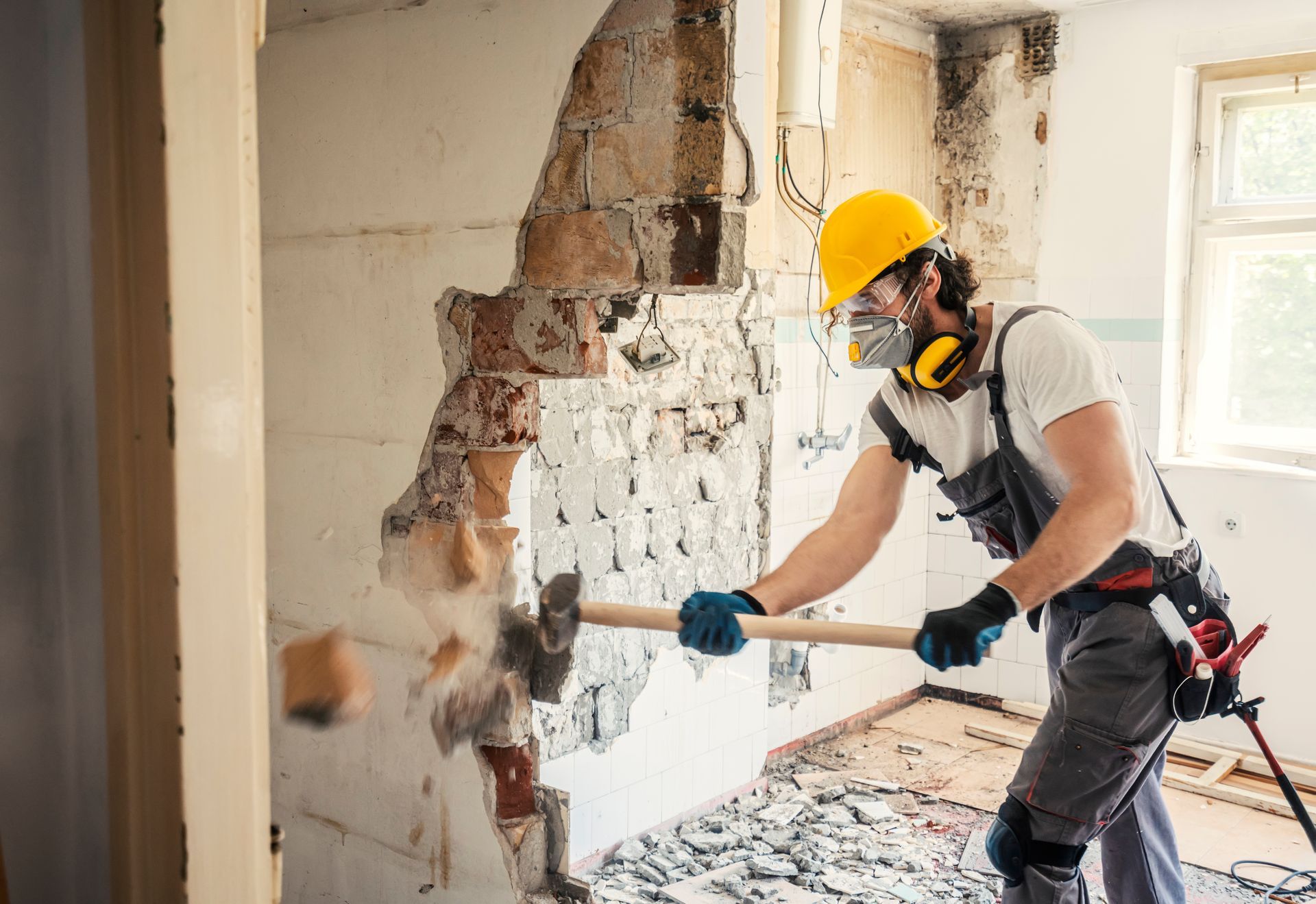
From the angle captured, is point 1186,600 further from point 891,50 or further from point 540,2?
point 891,50

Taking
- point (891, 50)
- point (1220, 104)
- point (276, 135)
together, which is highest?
point (891, 50)

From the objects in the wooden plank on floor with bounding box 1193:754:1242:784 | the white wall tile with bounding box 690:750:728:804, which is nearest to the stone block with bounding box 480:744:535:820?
the white wall tile with bounding box 690:750:728:804

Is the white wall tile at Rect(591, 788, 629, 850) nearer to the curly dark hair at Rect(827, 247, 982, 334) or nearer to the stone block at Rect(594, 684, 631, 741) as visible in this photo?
the stone block at Rect(594, 684, 631, 741)

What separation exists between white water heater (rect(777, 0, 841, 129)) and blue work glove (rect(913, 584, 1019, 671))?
7.31ft

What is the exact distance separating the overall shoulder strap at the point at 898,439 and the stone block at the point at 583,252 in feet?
3.21

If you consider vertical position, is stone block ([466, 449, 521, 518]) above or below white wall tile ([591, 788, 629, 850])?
above

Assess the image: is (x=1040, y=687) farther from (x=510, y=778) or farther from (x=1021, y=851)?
(x=510, y=778)

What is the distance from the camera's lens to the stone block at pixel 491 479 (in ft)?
6.57

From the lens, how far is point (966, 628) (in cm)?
198

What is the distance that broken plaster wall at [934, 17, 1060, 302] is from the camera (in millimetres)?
4641

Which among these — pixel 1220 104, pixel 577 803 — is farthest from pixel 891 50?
pixel 577 803

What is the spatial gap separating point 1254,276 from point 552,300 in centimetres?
357

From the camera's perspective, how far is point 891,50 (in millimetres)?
4672

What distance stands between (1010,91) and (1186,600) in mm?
3088
